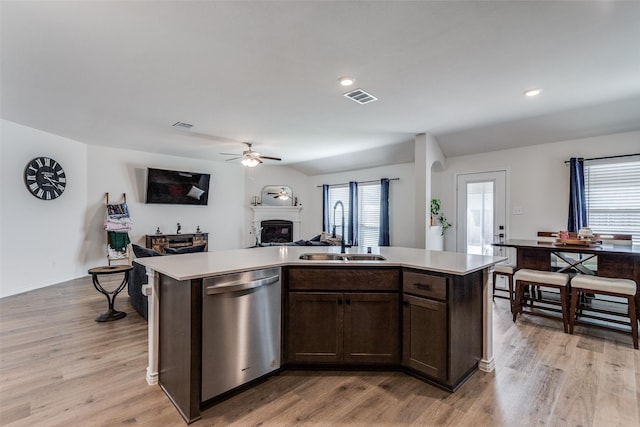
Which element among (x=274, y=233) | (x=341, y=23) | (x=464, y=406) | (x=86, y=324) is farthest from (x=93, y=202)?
(x=464, y=406)

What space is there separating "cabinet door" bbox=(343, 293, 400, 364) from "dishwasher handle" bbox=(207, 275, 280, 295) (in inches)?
24.4

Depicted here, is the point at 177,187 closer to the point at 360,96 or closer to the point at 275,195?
the point at 275,195

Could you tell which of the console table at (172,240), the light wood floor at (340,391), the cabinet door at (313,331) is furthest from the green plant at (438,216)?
the console table at (172,240)

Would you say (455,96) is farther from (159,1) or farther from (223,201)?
(223,201)

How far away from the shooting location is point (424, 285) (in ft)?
7.49

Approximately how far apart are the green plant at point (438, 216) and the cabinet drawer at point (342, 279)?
376cm

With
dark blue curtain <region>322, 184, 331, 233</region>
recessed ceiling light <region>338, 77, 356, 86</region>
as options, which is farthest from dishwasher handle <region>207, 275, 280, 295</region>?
dark blue curtain <region>322, 184, 331, 233</region>

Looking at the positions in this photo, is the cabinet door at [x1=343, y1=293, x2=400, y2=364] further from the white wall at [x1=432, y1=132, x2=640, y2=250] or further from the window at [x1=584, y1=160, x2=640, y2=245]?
the window at [x1=584, y1=160, x2=640, y2=245]

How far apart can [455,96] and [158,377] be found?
4.00 m

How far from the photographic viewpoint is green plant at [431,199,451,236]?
5809 millimetres

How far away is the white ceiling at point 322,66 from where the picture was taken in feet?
6.75

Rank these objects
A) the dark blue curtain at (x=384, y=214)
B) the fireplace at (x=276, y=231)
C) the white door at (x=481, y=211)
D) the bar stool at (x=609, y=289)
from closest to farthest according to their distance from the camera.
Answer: the bar stool at (x=609, y=289), the white door at (x=481, y=211), the dark blue curtain at (x=384, y=214), the fireplace at (x=276, y=231)

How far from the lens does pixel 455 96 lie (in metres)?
3.47

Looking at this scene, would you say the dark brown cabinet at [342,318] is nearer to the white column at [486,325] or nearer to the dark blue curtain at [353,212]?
the white column at [486,325]
